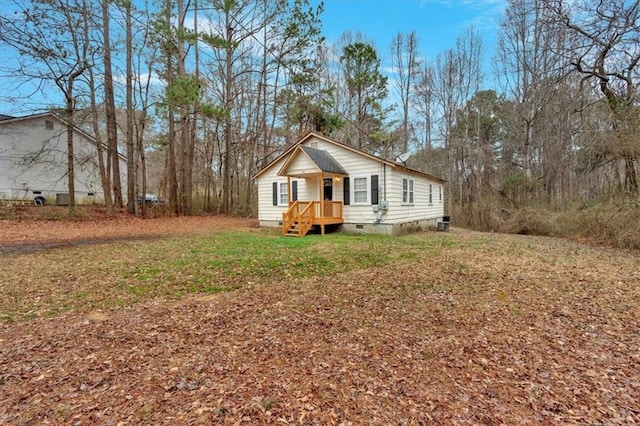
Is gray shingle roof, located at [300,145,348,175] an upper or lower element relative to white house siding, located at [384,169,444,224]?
upper

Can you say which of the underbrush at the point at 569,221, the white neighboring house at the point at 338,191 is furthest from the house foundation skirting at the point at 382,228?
the underbrush at the point at 569,221

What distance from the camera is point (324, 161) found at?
1266cm

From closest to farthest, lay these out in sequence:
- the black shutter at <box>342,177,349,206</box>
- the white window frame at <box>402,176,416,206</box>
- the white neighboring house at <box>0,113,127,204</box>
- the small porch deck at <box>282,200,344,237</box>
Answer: the small porch deck at <box>282,200,344,237</box> < the black shutter at <box>342,177,349,206</box> < the white window frame at <box>402,176,416,206</box> < the white neighboring house at <box>0,113,127,204</box>

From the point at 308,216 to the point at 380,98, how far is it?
43.6 ft

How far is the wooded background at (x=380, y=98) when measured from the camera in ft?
36.7

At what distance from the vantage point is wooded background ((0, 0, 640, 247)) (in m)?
11.2

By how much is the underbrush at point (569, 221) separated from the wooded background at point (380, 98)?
0.23 ft

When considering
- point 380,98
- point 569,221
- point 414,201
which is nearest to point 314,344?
point 414,201

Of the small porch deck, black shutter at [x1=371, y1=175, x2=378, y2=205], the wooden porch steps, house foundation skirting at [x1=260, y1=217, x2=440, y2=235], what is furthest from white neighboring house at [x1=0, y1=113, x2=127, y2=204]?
black shutter at [x1=371, y1=175, x2=378, y2=205]

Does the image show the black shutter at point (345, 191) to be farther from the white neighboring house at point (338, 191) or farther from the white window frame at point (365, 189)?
the white window frame at point (365, 189)

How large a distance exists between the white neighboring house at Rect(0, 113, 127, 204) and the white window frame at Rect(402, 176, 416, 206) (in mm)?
18126

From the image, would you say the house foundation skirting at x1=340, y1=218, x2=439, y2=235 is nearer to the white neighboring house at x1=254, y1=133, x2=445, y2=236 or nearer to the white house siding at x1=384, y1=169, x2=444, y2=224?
the white neighboring house at x1=254, y1=133, x2=445, y2=236

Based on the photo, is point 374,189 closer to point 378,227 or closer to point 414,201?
point 378,227

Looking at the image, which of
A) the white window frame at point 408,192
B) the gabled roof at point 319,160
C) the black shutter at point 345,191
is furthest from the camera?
the white window frame at point 408,192
